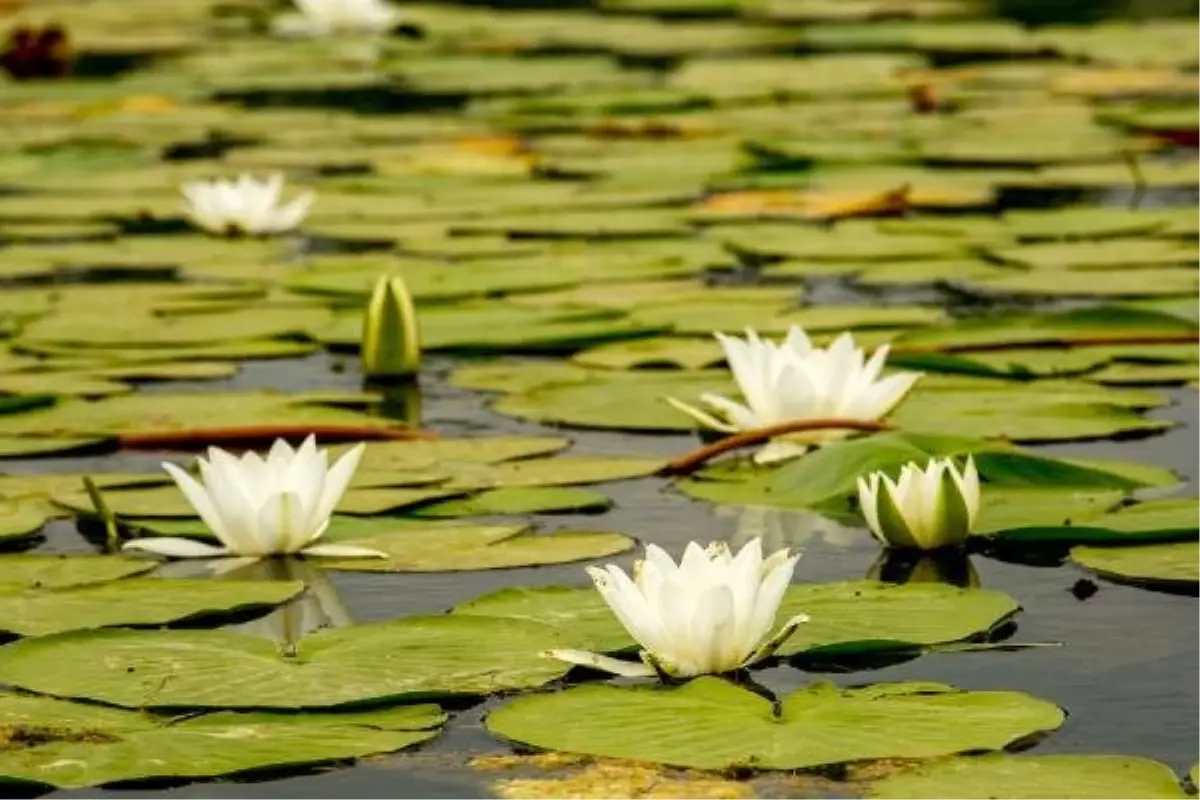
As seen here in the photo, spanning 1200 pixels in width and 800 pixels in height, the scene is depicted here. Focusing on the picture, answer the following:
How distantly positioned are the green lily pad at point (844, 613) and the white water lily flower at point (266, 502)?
1.00ft

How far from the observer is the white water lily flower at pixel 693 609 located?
2.46 m

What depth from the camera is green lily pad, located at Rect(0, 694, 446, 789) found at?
227 centimetres

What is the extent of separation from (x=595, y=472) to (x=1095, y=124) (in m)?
3.84

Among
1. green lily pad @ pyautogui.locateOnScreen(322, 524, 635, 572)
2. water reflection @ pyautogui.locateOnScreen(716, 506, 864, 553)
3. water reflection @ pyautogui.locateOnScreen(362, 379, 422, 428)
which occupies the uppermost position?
green lily pad @ pyautogui.locateOnScreen(322, 524, 635, 572)

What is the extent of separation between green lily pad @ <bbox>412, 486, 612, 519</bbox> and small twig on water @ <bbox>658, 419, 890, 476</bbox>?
0.50ft

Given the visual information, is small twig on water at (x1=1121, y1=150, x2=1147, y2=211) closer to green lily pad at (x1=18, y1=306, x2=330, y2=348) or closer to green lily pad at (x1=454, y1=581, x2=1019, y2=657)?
green lily pad at (x1=18, y1=306, x2=330, y2=348)

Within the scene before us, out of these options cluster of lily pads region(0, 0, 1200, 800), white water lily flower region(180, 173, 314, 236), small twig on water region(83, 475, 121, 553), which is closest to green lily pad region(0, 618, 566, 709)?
cluster of lily pads region(0, 0, 1200, 800)

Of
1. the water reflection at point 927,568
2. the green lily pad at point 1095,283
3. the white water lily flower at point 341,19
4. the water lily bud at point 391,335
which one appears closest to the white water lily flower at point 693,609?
the water reflection at point 927,568

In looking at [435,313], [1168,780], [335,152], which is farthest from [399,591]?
[335,152]

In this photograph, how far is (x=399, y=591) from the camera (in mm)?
2951

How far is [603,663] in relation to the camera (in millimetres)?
2508

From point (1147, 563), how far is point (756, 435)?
719mm

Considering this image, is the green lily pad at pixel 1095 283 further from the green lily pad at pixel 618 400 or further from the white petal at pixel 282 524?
the white petal at pixel 282 524

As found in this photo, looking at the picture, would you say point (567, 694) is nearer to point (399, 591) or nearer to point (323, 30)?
point (399, 591)
